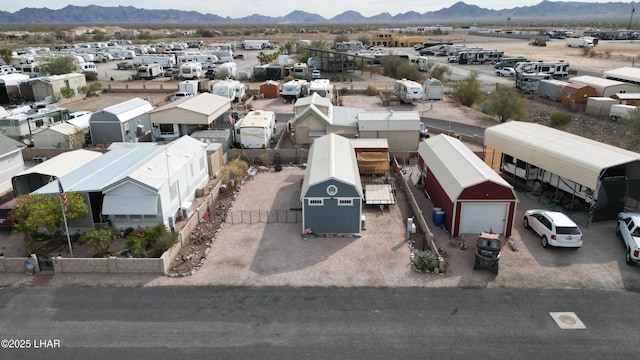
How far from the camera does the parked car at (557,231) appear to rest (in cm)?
1803

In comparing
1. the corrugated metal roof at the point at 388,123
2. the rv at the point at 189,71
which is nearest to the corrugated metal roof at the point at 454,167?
the corrugated metal roof at the point at 388,123

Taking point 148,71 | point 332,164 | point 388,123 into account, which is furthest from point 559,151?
point 148,71

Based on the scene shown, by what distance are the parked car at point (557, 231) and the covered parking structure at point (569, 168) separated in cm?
241

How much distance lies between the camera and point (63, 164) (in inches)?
929

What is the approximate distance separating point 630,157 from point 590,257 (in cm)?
550

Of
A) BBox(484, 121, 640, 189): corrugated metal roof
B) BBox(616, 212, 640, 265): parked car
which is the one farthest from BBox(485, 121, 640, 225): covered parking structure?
BBox(616, 212, 640, 265): parked car

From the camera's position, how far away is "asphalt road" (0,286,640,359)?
41.9 ft

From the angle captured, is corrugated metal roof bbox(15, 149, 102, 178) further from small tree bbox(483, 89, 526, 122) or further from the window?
small tree bbox(483, 89, 526, 122)

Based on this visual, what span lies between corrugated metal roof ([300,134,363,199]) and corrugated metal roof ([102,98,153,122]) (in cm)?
1564

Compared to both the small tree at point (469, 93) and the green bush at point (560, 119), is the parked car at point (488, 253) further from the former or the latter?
the small tree at point (469, 93)

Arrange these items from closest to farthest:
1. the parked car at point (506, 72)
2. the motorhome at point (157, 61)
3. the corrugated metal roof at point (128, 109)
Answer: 1. the corrugated metal roof at point (128, 109)
2. the parked car at point (506, 72)
3. the motorhome at point (157, 61)

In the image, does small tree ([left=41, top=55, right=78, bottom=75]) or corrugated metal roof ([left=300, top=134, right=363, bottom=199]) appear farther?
small tree ([left=41, top=55, right=78, bottom=75])

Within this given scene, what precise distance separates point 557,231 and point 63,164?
23.7 meters

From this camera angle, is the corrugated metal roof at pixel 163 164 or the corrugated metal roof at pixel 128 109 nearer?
the corrugated metal roof at pixel 163 164
